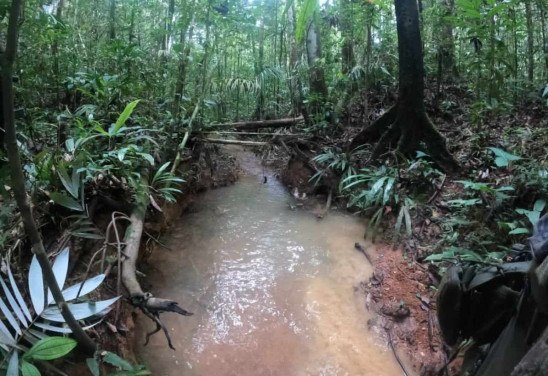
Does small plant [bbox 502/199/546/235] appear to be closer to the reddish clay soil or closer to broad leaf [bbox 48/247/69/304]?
the reddish clay soil

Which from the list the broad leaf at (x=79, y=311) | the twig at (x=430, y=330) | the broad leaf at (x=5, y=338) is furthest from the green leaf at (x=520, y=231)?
the broad leaf at (x=5, y=338)

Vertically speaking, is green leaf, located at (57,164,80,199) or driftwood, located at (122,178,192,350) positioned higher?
green leaf, located at (57,164,80,199)

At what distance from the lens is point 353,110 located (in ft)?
24.0

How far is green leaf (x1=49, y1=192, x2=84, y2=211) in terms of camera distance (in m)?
2.62

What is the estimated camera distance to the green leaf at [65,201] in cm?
262

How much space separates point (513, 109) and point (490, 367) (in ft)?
16.3

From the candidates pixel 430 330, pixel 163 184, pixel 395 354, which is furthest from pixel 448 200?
pixel 163 184

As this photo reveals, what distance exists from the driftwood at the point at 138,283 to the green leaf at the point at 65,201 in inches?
19.4

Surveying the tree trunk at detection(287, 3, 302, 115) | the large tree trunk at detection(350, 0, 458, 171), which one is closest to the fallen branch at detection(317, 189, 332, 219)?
the large tree trunk at detection(350, 0, 458, 171)

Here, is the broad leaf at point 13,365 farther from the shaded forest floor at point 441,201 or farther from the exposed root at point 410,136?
the exposed root at point 410,136

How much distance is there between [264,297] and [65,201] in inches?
71.3

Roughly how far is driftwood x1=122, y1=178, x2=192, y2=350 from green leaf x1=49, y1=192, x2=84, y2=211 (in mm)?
492

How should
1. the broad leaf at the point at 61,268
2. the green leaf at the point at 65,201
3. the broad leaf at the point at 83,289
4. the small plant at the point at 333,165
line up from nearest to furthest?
the broad leaf at the point at 83,289, the broad leaf at the point at 61,268, the green leaf at the point at 65,201, the small plant at the point at 333,165

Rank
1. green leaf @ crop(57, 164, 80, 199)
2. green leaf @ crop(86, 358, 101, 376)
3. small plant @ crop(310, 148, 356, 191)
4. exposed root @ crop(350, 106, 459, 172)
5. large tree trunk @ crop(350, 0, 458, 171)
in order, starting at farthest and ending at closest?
small plant @ crop(310, 148, 356, 191), large tree trunk @ crop(350, 0, 458, 171), exposed root @ crop(350, 106, 459, 172), green leaf @ crop(57, 164, 80, 199), green leaf @ crop(86, 358, 101, 376)
